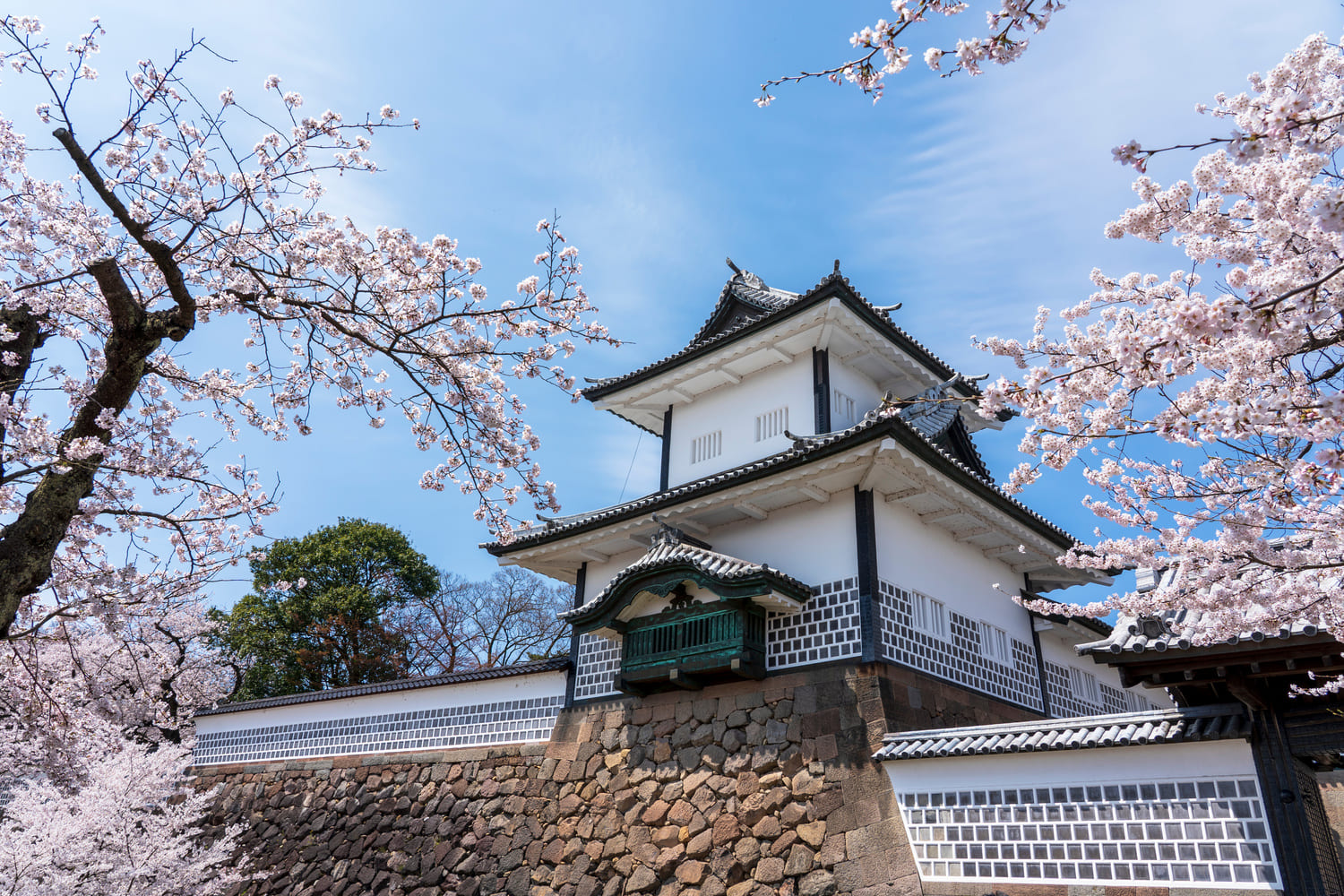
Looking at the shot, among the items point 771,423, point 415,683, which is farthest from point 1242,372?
point 415,683

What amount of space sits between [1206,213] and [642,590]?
6547 mm

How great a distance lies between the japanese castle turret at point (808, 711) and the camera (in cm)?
575

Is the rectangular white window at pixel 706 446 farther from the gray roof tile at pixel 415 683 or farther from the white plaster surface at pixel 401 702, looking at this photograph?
the white plaster surface at pixel 401 702

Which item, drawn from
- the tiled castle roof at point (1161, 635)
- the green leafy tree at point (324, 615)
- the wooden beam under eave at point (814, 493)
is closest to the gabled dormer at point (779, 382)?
the wooden beam under eave at point (814, 493)

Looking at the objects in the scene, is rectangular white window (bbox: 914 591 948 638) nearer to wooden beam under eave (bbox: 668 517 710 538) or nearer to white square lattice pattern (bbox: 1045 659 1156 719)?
white square lattice pattern (bbox: 1045 659 1156 719)

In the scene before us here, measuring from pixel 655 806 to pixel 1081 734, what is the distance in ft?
14.3

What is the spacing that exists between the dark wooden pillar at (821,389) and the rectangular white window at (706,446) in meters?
1.62

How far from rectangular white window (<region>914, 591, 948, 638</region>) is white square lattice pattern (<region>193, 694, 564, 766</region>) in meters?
4.53

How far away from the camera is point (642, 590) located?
9047 mm

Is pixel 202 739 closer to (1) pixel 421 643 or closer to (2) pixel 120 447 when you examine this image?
(1) pixel 421 643

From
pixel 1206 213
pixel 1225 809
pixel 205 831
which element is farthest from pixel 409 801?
pixel 1206 213

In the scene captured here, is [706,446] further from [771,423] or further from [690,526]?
[690,526]

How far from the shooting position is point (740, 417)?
11.2 m

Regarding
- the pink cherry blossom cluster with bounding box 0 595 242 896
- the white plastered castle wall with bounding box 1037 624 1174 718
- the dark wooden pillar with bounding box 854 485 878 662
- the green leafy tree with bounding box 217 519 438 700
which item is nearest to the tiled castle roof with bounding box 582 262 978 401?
the dark wooden pillar with bounding box 854 485 878 662
